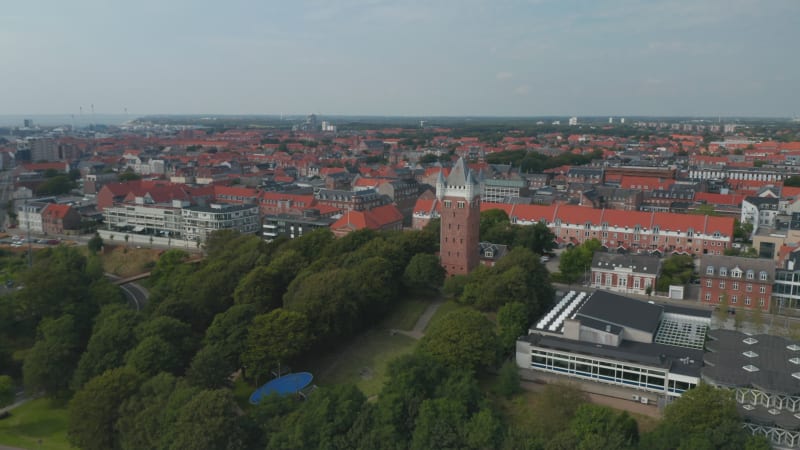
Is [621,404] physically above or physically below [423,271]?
below

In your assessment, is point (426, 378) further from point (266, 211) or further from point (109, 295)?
point (266, 211)

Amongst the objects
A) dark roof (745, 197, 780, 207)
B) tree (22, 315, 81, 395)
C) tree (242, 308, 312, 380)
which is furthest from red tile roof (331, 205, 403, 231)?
dark roof (745, 197, 780, 207)

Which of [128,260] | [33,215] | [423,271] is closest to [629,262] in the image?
[423,271]

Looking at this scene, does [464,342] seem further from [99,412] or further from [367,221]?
[367,221]

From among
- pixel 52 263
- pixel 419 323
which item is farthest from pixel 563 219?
pixel 52 263

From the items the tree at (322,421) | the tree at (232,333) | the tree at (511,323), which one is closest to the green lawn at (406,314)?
the tree at (511,323)

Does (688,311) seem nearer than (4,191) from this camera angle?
Yes

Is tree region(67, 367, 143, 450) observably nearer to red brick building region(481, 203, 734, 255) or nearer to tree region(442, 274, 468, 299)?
tree region(442, 274, 468, 299)
